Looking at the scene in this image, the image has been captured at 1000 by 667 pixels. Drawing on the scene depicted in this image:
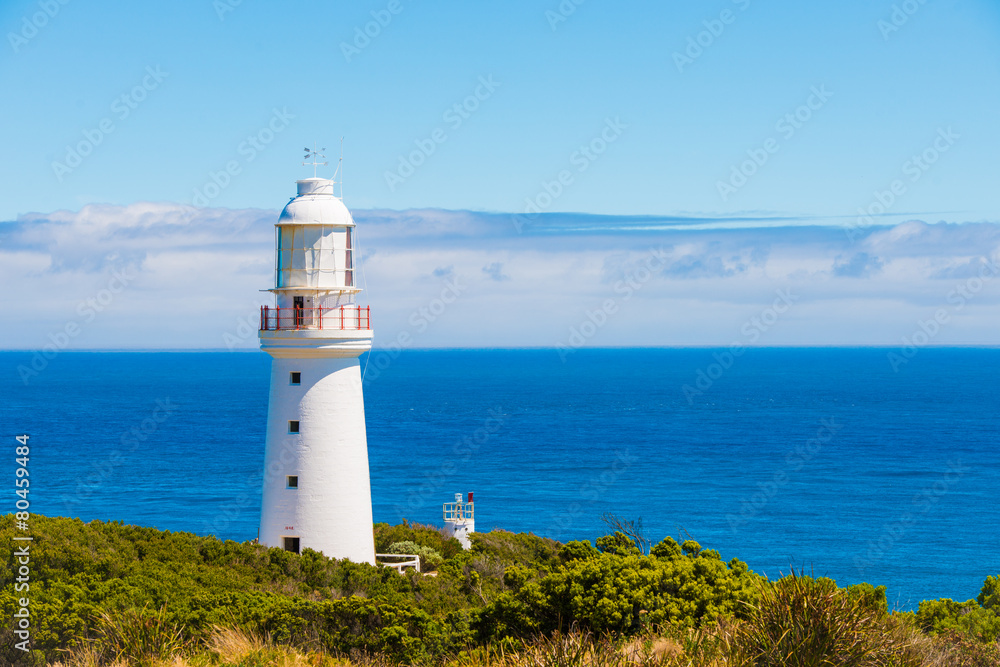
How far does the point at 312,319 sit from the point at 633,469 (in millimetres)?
51955

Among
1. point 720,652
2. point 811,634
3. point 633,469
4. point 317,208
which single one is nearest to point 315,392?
point 317,208

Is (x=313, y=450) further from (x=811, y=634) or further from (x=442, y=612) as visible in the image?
(x=811, y=634)

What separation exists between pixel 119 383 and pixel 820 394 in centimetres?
11945

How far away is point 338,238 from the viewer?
20.3 meters

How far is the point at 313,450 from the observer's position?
64.8ft

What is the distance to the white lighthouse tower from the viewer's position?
19797 mm

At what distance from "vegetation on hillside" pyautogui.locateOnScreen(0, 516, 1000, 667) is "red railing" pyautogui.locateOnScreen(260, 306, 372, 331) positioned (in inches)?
184

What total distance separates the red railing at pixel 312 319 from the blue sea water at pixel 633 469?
43.3ft

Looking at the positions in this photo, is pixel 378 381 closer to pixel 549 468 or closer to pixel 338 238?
pixel 549 468

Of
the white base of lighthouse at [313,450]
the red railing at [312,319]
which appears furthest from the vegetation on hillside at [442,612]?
the red railing at [312,319]

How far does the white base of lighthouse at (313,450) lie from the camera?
65.0 ft

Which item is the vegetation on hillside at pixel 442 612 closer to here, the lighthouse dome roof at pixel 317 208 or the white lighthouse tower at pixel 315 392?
the white lighthouse tower at pixel 315 392

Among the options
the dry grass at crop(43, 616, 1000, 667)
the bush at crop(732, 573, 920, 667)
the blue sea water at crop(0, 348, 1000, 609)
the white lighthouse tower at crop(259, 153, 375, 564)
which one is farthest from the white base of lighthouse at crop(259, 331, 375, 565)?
the blue sea water at crop(0, 348, 1000, 609)

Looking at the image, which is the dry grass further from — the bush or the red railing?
the red railing
